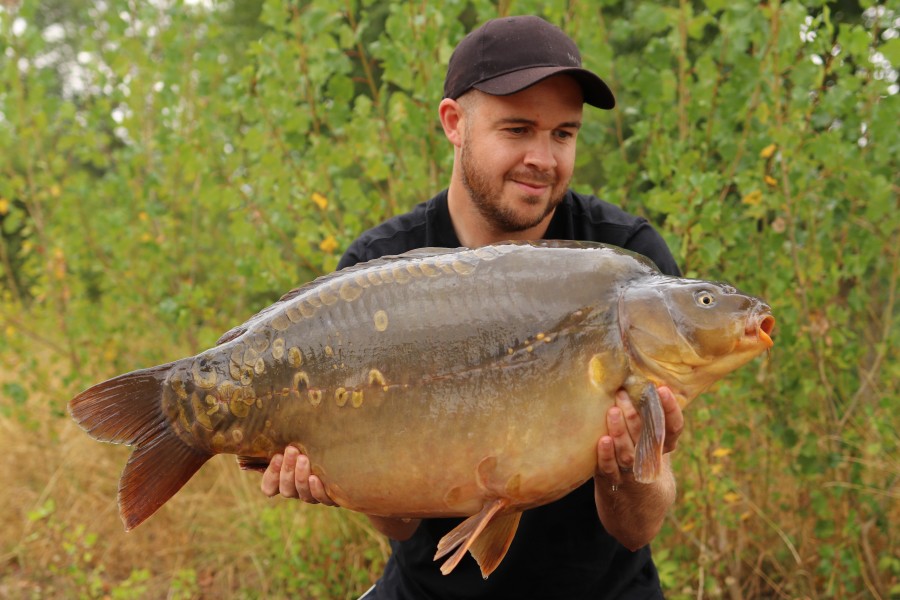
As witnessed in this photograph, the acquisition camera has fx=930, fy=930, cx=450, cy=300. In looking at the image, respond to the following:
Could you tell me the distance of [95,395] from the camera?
1.76 metres

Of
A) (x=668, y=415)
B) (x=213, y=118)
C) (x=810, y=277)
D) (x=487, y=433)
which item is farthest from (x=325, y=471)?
(x=213, y=118)

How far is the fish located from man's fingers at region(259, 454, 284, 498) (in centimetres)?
3

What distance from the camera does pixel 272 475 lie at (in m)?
1.78

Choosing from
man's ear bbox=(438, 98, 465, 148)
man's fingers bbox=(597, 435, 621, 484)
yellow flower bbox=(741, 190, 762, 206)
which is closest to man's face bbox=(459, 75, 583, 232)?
man's ear bbox=(438, 98, 465, 148)

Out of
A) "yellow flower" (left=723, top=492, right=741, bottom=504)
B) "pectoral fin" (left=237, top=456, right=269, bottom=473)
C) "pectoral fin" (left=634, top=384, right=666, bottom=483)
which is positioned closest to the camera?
"pectoral fin" (left=634, top=384, right=666, bottom=483)

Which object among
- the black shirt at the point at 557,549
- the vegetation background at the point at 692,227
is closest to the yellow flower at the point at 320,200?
the vegetation background at the point at 692,227

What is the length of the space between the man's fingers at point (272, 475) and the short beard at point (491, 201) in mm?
744

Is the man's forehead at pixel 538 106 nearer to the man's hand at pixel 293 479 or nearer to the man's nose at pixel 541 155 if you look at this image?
the man's nose at pixel 541 155

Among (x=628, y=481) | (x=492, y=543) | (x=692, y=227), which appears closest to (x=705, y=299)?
(x=628, y=481)

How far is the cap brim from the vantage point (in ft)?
6.57

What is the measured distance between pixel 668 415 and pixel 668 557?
1944mm

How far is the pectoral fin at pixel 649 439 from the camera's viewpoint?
1.54 metres

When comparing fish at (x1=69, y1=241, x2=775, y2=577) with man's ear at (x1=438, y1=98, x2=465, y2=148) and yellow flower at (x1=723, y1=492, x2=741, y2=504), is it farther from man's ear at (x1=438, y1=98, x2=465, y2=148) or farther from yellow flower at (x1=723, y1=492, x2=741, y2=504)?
yellow flower at (x1=723, y1=492, x2=741, y2=504)

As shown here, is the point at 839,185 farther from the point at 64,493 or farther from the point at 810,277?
the point at 64,493
